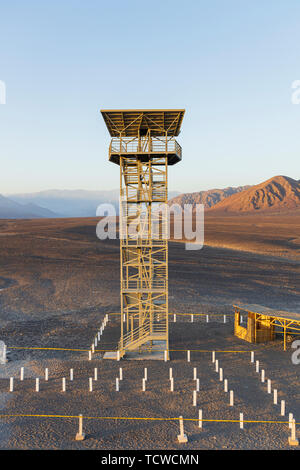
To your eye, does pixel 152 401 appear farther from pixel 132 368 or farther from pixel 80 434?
pixel 80 434

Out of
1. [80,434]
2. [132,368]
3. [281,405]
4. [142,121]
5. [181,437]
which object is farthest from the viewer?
[142,121]

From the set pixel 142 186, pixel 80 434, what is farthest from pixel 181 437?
pixel 142 186

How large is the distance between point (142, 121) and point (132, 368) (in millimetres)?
15253

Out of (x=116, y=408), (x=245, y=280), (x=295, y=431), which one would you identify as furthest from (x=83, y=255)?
(x=295, y=431)

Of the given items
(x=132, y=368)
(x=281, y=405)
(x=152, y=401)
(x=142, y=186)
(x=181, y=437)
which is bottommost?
(x=132, y=368)

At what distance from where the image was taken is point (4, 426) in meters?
12.6

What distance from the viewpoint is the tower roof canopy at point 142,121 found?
18.6 m

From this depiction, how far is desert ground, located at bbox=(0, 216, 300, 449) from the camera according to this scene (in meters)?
12.1

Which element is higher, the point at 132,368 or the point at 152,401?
the point at 152,401

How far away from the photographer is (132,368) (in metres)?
17.9

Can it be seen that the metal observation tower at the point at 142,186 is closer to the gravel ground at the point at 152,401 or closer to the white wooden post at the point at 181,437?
the gravel ground at the point at 152,401

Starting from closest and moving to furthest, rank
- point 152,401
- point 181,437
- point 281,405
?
point 181,437
point 281,405
point 152,401
